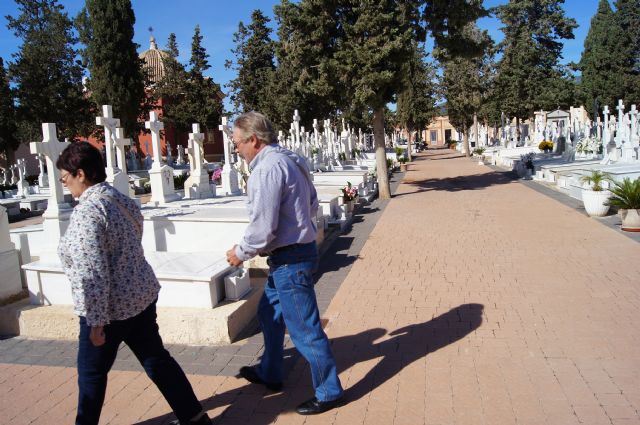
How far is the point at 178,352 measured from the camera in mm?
4496

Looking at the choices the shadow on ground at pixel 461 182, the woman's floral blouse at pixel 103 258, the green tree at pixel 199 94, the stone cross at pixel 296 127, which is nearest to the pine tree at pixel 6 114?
the green tree at pixel 199 94

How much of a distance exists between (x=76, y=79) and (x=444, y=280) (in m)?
37.8

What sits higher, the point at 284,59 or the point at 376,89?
the point at 284,59

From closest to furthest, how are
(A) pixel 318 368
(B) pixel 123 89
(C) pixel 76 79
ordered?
(A) pixel 318 368
(B) pixel 123 89
(C) pixel 76 79

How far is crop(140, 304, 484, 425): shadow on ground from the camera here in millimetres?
3467

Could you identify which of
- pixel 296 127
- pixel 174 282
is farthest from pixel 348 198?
pixel 296 127

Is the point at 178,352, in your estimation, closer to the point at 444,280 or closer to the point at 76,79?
the point at 444,280

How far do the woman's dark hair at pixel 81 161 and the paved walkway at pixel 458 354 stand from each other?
1704 mm

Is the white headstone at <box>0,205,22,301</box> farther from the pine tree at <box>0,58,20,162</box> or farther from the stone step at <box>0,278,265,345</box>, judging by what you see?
the pine tree at <box>0,58,20,162</box>

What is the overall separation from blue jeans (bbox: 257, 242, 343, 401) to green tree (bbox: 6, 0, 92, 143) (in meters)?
36.7

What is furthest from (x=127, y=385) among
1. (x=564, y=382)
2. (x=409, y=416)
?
(x=564, y=382)

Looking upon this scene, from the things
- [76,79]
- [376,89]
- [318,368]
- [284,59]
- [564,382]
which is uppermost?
[76,79]

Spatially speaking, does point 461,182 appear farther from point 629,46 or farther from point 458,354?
point 629,46

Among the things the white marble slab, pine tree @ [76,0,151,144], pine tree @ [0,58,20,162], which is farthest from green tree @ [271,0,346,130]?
pine tree @ [0,58,20,162]
